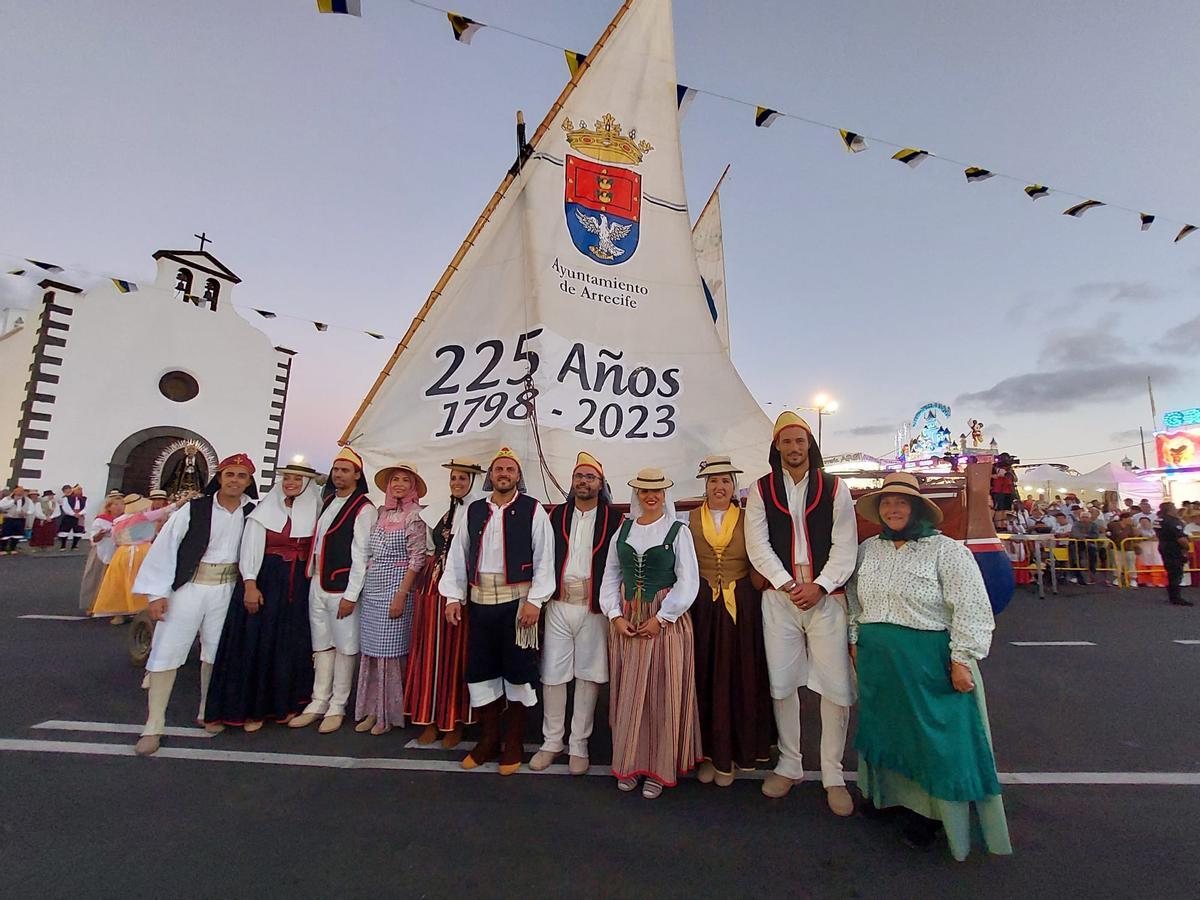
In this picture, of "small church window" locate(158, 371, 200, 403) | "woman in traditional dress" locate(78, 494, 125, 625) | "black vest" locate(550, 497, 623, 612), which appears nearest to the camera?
"black vest" locate(550, 497, 623, 612)

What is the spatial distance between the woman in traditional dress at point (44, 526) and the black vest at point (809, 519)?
1599 cm

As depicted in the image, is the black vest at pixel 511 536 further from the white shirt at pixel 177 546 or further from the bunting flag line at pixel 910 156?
the bunting flag line at pixel 910 156

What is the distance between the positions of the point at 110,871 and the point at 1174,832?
392 cm

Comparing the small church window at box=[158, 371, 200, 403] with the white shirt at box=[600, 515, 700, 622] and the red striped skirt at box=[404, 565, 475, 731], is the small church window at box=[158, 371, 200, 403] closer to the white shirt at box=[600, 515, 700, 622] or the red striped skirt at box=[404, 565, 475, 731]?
the red striped skirt at box=[404, 565, 475, 731]

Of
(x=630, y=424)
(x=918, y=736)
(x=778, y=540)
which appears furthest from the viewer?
(x=630, y=424)

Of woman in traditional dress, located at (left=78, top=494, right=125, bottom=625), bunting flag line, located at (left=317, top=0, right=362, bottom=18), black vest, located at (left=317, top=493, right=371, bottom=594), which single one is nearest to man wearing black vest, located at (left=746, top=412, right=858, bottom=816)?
black vest, located at (left=317, top=493, right=371, bottom=594)

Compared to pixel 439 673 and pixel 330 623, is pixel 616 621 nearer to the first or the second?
pixel 439 673

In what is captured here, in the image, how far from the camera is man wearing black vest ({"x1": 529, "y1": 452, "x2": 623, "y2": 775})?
2.80 metres

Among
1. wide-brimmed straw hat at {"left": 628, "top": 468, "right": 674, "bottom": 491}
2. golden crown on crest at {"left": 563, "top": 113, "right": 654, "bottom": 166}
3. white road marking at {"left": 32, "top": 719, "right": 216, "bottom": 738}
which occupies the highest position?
golden crown on crest at {"left": 563, "top": 113, "right": 654, "bottom": 166}

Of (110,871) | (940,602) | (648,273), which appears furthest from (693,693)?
(648,273)

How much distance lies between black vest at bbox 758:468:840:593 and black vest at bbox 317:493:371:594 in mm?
2345

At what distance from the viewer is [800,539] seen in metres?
2.54

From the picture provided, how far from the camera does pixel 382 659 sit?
325 centimetres

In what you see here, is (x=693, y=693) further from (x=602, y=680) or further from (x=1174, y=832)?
(x=1174, y=832)
